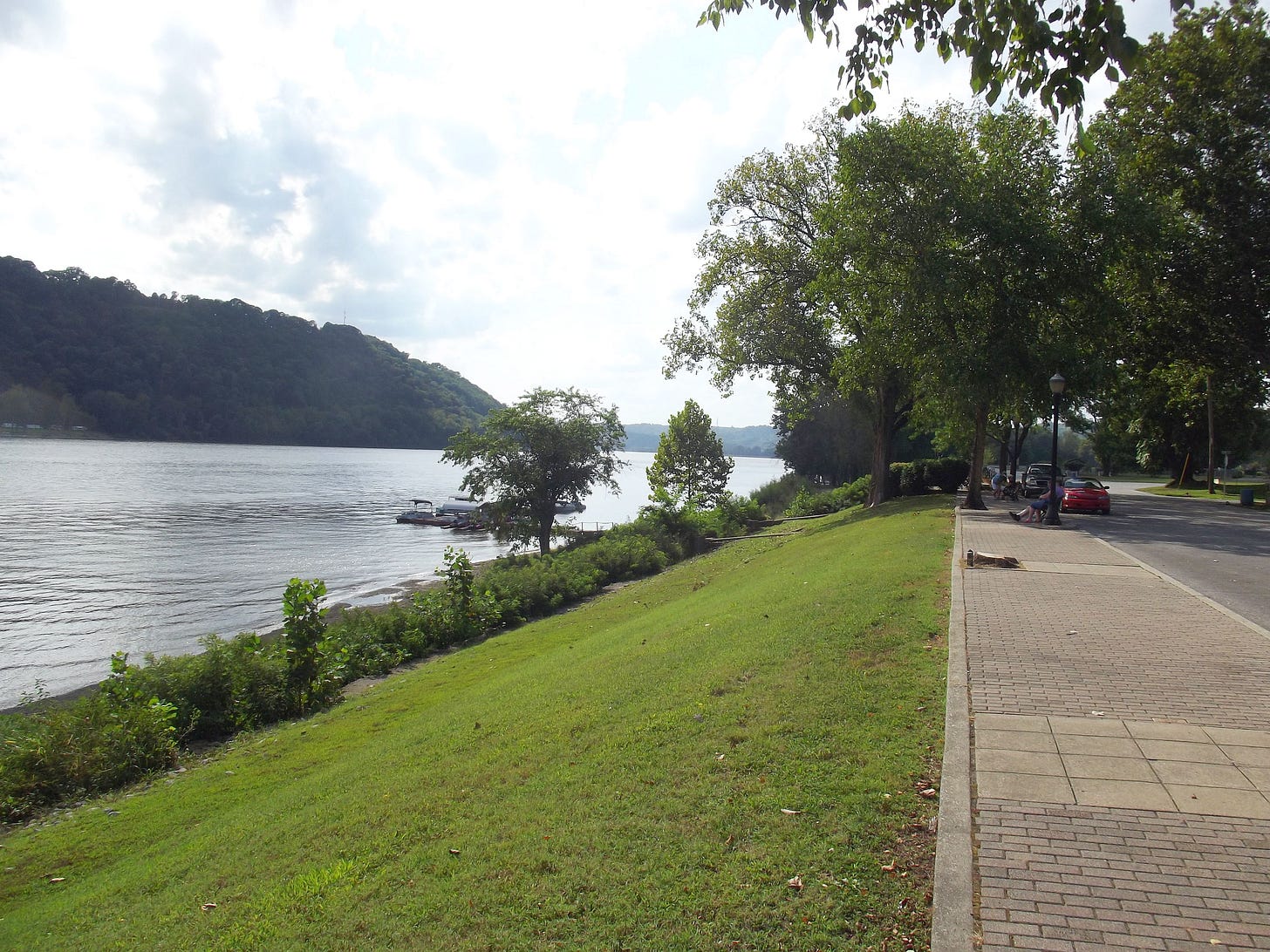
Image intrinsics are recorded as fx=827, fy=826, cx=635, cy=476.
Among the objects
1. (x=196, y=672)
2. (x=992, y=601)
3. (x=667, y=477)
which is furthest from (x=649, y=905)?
(x=667, y=477)

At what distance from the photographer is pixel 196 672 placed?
1444 centimetres

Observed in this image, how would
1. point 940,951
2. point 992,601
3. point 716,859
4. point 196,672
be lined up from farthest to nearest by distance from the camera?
point 196,672, point 992,601, point 716,859, point 940,951

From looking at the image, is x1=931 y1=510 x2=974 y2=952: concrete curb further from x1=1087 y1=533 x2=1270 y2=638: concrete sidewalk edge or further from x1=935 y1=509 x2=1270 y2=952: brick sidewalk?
x1=1087 y1=533 x2=1270 y2=638: concrete sidewalk edge

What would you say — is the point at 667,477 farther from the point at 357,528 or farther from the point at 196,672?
the point at 196,672

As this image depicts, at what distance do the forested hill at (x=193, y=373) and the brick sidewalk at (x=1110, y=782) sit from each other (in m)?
137

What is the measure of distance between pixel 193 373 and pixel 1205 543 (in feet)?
486

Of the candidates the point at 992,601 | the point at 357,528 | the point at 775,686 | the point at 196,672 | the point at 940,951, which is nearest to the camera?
the point at 940,951

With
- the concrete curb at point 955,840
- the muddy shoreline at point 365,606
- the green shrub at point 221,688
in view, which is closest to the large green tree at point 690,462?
the muddy shoreline at point 365,606

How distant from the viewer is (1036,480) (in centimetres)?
3975

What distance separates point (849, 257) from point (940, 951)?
91.2ft

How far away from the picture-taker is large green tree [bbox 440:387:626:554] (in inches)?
1724

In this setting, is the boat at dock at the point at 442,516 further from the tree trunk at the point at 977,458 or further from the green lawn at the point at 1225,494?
the green lawn at the point at 1225,494

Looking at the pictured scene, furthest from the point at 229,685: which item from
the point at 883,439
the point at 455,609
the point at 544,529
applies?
the point at 544,529

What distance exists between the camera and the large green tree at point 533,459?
43.8 m
